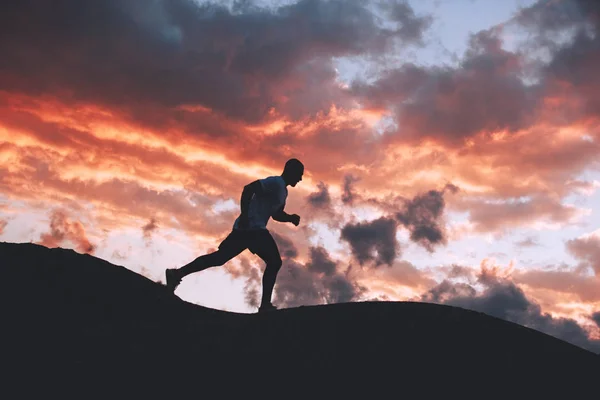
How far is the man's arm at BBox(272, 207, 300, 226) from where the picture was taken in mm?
10906

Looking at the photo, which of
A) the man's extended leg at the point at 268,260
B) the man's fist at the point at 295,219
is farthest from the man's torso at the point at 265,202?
the man's fist at the point at 295,219

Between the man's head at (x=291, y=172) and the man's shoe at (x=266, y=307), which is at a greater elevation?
the man's head at (x=291, y=172)

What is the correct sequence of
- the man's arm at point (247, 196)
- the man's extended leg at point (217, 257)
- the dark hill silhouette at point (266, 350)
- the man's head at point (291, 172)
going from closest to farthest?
the dark hill silhouette at point (266, 350) → the man's arm at point (247, 196) → the man's extended leg at point (217, 257) → the man's head at point (291, 172)

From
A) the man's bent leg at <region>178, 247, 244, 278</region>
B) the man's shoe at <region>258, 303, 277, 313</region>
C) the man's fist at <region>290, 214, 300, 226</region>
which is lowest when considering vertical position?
the man's shoe at <region>258, 303, 277, 313</region>

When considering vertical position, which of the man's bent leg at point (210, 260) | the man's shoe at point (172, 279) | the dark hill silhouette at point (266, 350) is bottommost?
the dark hill silhouette at point (266, 350)

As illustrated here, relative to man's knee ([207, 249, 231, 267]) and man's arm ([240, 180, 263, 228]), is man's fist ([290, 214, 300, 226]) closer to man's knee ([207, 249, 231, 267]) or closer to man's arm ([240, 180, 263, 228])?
man's arm ([240, 180, 263, 228])

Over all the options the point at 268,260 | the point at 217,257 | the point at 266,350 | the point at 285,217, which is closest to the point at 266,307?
the point at 268,260

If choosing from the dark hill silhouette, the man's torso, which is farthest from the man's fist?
the dark hill silhouette

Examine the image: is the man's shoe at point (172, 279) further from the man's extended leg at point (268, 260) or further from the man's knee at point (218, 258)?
the man's extended leg at point (268, 260)

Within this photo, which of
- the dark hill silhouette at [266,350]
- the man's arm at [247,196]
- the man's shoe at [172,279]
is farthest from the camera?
the man's shoe at [172,279]

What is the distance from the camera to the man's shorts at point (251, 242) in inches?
417

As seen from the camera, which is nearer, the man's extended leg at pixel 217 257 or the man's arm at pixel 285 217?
the man's extended leg at pixel 217 257

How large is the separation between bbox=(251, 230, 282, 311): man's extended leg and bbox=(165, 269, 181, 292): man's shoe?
150 centimetres

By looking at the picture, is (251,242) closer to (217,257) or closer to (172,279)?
(217,257)
